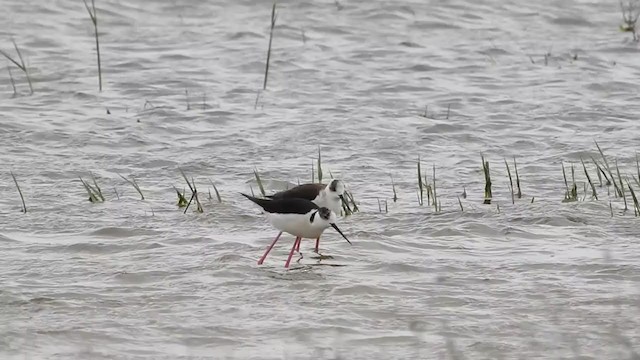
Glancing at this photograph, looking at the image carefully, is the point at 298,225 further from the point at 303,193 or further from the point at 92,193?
the point at 92,193

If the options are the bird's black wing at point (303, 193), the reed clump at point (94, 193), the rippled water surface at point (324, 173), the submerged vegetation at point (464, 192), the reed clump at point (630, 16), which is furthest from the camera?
the reed clump at point (630, 16)

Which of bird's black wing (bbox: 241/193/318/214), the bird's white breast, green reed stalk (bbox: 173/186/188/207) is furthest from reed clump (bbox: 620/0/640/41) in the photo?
the bird's white breast

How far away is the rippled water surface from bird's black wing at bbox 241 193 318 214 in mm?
378

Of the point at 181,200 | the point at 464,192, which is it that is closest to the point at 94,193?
the point at 181,200

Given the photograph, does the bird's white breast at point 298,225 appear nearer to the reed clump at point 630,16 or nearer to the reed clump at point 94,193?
the reed clump at point 94,193

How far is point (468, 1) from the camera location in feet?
65.3

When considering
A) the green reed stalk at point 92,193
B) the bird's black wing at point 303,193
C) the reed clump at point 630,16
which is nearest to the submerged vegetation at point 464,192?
the green reed stalk at point 92,193

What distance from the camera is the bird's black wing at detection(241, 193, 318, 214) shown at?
29.6ft

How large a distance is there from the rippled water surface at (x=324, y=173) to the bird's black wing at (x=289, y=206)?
378 millimetres

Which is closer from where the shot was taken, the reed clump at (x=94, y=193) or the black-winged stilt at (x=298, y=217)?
the black-winged stilt at (x=298, y=217)

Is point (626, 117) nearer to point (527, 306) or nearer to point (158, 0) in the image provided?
point (527, 306)

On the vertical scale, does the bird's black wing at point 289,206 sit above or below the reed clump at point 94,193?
above

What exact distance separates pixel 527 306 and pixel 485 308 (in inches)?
10.4

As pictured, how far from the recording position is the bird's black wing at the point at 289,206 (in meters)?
9.02
